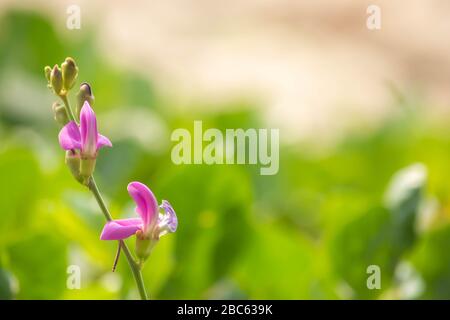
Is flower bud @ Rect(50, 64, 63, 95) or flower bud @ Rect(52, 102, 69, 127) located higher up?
flower bud @ Rect(50, 64, 63, 95)

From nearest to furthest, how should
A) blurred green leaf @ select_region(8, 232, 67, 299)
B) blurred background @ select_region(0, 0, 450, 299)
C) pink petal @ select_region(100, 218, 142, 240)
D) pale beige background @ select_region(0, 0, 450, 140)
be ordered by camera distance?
pink petal @ select_region(100, 218, 142, 240) → blurred green leaf @ select_region(8, 232, 67, 299) → blurred background @ select_region(0, 0, 450, 299) → pale beige background @ select_region(0, 0, 450, 140)

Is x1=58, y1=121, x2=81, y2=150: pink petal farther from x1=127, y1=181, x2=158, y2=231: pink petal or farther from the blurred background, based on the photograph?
the blurred background

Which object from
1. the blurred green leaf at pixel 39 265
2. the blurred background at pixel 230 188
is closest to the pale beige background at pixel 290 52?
the blurred background at pixel 230 188

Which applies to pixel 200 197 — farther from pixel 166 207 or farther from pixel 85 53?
pixel 85 53

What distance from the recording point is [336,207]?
170cm

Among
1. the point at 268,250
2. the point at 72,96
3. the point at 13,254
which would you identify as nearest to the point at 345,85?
the point at 72,96

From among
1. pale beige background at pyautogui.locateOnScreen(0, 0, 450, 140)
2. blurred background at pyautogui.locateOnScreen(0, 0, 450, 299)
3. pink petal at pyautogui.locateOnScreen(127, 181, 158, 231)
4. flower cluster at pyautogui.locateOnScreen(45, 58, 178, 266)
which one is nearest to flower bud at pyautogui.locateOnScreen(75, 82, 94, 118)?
flower cluster at pyautogui.locateOnScreen(45, 58, 178, 266)

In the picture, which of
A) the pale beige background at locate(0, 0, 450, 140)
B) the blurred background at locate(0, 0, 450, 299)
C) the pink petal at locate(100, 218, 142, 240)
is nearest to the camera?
the pink petal at locate(100, 218, 142, 240)

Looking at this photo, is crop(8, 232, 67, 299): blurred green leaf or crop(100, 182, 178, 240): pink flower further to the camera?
crop(8, 232, 67, 299): blurred green leaf

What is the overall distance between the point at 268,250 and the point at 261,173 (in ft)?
1.91

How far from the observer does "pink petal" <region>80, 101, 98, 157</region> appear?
118 centimetres

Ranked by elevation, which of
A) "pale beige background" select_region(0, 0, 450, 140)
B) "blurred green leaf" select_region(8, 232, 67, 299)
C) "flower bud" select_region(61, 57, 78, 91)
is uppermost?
"pale beige background" select_region(0, 0, 450, 140)

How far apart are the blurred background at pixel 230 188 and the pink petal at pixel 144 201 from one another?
0.96ft

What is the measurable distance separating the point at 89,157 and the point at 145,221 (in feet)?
0.32
